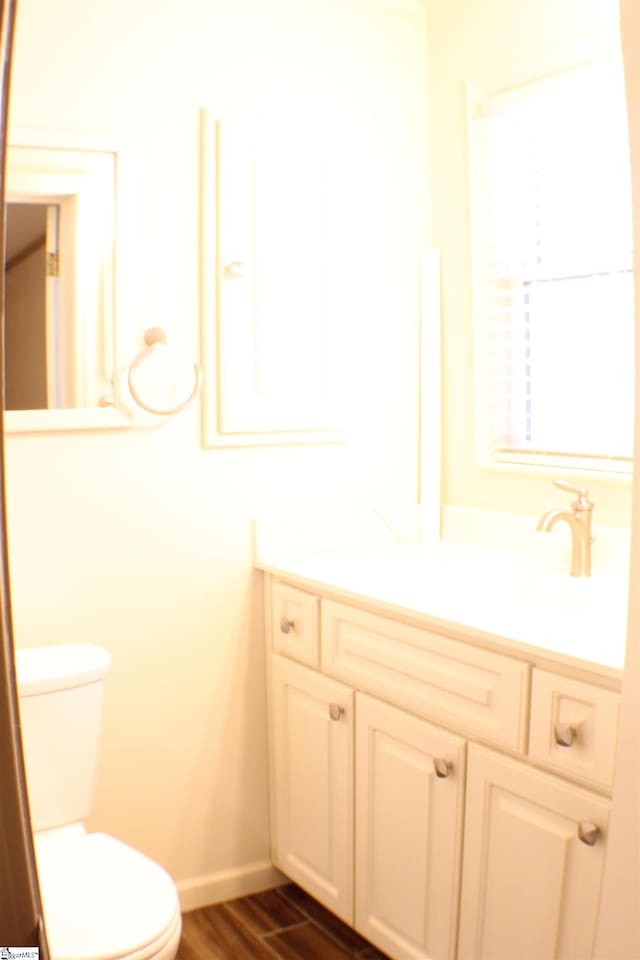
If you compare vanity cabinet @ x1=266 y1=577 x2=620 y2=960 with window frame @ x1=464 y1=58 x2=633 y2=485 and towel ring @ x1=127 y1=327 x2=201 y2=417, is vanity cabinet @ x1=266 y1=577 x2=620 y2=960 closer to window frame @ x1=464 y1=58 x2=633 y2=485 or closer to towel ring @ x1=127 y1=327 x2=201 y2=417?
towel ring @ x1=127 y1=327 x2=201 y2=417

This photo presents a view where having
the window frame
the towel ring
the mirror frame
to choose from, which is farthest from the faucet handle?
the mirror frame

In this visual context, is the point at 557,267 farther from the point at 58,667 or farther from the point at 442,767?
the point at 58,667

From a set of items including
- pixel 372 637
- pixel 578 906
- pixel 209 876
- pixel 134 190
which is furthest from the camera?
pixel 209 876

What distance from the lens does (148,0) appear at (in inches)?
93.0

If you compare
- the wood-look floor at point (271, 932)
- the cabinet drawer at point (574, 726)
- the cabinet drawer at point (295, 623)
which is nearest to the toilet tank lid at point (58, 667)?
the cabinet drawer at point (295, 623)

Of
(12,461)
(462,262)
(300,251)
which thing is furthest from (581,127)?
(12,461)

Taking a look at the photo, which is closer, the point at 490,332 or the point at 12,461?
the point at 12,461

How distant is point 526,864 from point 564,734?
10.8 inches

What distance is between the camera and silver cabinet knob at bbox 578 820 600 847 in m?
1.60

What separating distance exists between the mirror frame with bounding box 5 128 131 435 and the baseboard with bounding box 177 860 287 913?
3.93ft

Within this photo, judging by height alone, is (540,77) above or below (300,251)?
above

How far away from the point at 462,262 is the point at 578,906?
1.67 m

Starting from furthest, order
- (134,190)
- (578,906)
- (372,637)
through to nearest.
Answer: (134,190)
(372,637)
(578,906)

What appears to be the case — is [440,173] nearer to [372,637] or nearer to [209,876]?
[372,637]
